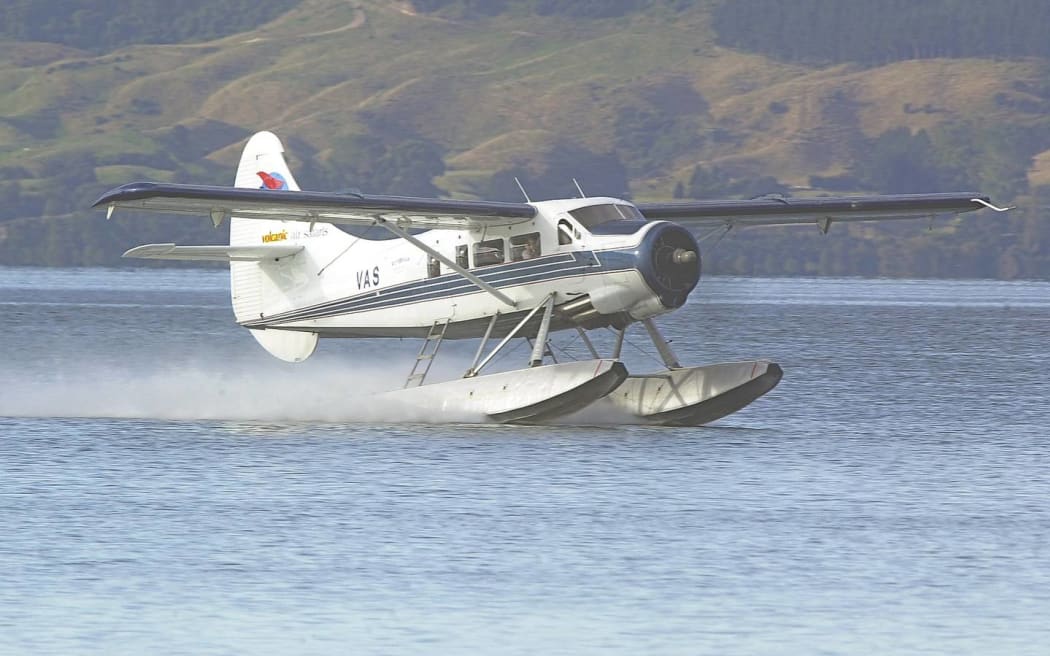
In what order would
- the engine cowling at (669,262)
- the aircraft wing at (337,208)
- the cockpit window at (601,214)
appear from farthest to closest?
the cockpit window at (601,214), the engine cowling at (669,262), the aircraft wing at (337,208)

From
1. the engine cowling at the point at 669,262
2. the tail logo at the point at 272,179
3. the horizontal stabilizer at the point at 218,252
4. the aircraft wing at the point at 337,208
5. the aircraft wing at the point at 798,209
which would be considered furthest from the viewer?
the tail logo at the point at 272,179

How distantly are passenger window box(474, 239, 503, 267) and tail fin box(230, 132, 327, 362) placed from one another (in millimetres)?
3071

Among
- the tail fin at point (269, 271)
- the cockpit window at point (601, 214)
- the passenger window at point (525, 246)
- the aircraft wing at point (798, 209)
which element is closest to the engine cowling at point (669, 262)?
the cockpit window at point (601, 214)

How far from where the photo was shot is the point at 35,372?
33344 millimetres

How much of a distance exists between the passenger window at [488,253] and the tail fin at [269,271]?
10.1 feet

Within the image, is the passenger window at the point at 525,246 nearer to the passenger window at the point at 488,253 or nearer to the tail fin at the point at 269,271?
the passenger window at the point at 488,253

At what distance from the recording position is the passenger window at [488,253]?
802 inches

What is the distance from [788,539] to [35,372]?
22.3 metres

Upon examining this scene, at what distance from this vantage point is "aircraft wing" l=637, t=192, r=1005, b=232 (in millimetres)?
22766

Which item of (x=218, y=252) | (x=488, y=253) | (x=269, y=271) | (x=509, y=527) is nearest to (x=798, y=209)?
(x=488, y=253)

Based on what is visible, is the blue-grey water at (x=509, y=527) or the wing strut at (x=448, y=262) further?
the wing strut at (x=448, y=262)

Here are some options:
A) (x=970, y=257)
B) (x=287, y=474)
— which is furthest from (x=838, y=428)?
(x=970, y=257)

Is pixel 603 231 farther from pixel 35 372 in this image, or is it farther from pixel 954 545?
pixel 35 372

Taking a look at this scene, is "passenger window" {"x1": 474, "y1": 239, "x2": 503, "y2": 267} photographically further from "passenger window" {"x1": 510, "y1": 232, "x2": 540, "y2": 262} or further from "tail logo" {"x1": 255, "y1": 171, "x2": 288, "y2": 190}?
"tail logo" {"x1": 255, "y1": 171, "x2": 288, "y2": 190}
